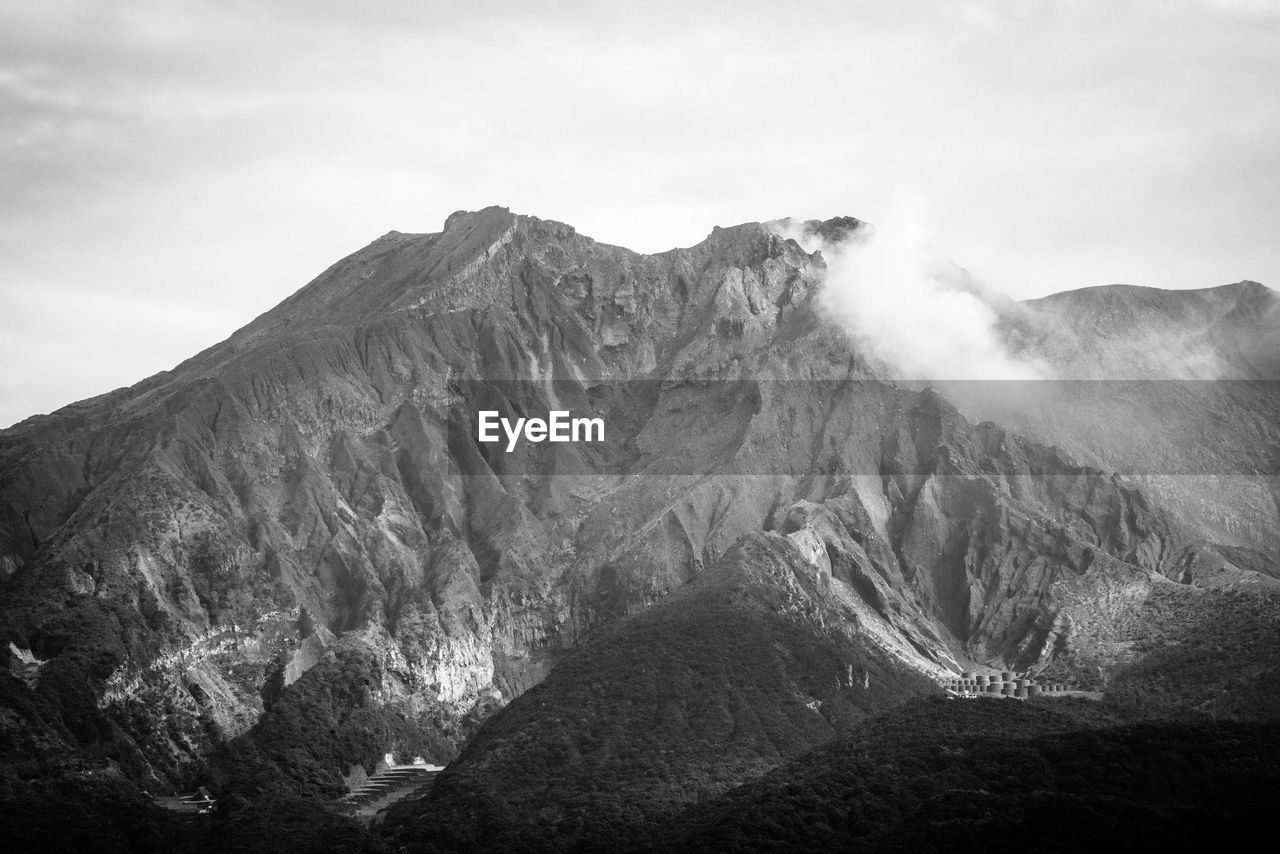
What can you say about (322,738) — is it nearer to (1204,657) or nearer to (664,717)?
(664,717)

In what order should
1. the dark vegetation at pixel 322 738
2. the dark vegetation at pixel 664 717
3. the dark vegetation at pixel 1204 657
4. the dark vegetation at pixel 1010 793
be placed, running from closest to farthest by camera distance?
the dark vegetation at pixel 1010 793, the dark vegetation at pixel 664 717, the dark vegetation at pixel 1204 657, the dark vegetation at pixel 322 738

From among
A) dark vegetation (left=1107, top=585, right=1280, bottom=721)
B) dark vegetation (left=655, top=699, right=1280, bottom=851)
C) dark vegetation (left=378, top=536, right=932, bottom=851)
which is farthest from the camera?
dark vegetation (left=1107, top=585, right=1280, bottom=721)

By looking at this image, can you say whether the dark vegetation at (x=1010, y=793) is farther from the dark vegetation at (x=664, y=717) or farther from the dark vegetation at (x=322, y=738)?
the dark vegetation at (x=322, y=738)

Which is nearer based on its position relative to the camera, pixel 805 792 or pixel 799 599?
pixel 805 792

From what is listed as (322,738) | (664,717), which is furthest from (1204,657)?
(322,738)

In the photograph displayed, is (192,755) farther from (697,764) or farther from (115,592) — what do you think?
(697,764)

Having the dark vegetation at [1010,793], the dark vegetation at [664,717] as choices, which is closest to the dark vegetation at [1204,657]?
the dark vegetation at [1010,793]

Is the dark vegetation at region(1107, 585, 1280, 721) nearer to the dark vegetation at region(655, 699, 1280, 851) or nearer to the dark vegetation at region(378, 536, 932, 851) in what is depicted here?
the dark vegetation at region(655, 699, 1280, 851)

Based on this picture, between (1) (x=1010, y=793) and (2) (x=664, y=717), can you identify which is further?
(2) (x=664, y=717)

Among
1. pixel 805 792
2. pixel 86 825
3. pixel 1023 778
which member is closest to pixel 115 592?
pixel 86 825

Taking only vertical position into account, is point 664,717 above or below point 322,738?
above

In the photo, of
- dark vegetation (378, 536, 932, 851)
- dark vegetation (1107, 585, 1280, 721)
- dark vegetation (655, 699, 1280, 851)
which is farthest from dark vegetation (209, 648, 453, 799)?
dark vegetation (1107, 585, 1280, 721)
